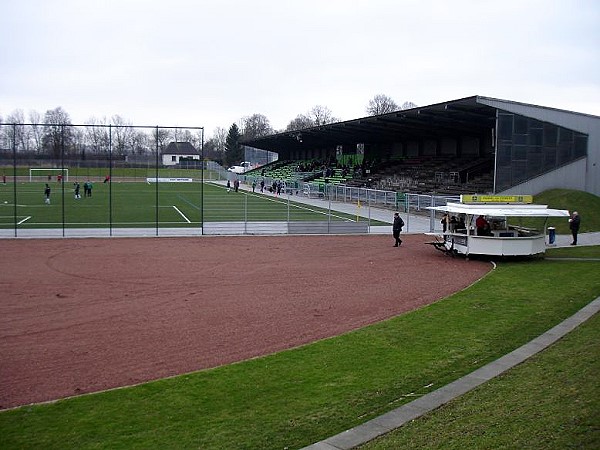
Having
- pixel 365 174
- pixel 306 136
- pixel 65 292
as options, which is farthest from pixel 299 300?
pixel 306 136

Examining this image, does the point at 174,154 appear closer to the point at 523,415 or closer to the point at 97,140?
the point at 97,140

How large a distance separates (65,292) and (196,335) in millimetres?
6131

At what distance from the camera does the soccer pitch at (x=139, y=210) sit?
36375mm

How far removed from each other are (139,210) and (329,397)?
3840 cm

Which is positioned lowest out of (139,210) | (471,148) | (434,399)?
(434,399)

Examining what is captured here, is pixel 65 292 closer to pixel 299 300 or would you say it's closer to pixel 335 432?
pixel 299 300

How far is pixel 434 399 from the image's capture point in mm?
8898

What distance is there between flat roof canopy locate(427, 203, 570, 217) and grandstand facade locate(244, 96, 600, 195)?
615 inches

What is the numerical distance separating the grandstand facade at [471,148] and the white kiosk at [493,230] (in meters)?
14.8

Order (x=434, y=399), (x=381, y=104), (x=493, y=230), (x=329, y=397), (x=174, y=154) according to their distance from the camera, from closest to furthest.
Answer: (x=434, y=399) → (x=329, y=397) → (x=493, y=230) → (x=174, y=154) → (x=381, y=104)

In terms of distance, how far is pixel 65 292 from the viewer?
17.3 meters

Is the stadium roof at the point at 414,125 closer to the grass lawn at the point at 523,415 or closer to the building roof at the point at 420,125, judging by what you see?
the building roof at the point at 420,125

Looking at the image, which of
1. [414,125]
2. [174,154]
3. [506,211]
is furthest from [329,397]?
[174,154]

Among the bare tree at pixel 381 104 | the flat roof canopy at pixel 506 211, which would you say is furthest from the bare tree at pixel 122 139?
the bare tree at pixel 381 104
